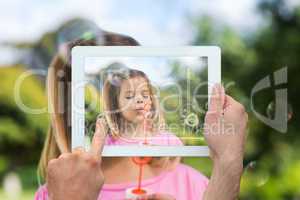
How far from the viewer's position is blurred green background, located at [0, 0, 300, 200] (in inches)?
211

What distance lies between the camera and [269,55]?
5.76m

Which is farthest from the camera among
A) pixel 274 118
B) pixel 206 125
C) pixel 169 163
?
pixel 274 118

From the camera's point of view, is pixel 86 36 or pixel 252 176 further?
pixel 252 176

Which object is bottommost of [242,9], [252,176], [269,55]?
[252,176]

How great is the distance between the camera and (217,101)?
0.85m

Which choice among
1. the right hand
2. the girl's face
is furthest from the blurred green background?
the right hand

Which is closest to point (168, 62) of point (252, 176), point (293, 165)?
point (252, 176)

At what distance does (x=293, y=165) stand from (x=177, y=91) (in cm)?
442

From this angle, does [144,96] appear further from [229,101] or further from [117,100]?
[229,101]

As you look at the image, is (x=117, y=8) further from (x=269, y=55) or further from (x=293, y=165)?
(x=293, y=165)

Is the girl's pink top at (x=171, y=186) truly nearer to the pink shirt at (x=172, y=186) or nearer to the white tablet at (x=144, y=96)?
the pink shirt at (x=172, y=186)

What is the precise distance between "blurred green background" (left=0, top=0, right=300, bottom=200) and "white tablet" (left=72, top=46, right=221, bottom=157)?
4230 millimetres

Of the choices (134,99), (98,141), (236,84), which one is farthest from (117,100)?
(236,84)

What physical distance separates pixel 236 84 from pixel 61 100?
442 cm
